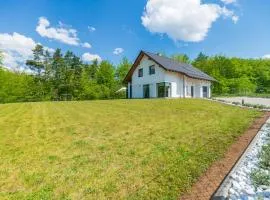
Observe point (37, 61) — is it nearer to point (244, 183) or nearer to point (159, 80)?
point (159, 80)

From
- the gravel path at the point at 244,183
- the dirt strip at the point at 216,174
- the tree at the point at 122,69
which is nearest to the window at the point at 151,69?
the dirt strip at the point at 216,174

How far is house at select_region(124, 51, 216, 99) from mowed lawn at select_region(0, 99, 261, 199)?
1767 cm

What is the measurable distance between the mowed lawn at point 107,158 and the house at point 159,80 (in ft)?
58.0

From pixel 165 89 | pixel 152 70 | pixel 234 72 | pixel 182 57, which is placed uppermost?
pixel 182 57

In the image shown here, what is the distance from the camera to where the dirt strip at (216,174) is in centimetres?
472

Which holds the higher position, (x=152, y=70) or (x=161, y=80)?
(x=152, y=70)

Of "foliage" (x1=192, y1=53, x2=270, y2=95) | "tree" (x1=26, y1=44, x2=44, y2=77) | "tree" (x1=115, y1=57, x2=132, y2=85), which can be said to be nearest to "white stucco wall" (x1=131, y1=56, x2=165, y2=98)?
"tree" (x1=115, y1=57, x2=132, y2=85)

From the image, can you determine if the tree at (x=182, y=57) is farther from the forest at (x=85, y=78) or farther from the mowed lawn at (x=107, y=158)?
the mowed lawn at (x=107, y=158)

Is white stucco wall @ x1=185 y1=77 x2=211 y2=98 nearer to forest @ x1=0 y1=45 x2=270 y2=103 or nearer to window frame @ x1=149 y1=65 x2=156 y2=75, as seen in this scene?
window frame @ x1=149 y1=65 x2=156 y2=75

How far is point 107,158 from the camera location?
6359 mm

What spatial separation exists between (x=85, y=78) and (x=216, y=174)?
47283mm

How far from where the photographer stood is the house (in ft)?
91.4

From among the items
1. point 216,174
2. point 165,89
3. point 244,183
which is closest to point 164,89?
point 165,89

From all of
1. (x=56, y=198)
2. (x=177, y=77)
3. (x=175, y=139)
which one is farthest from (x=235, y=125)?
(x=177, y=77)
